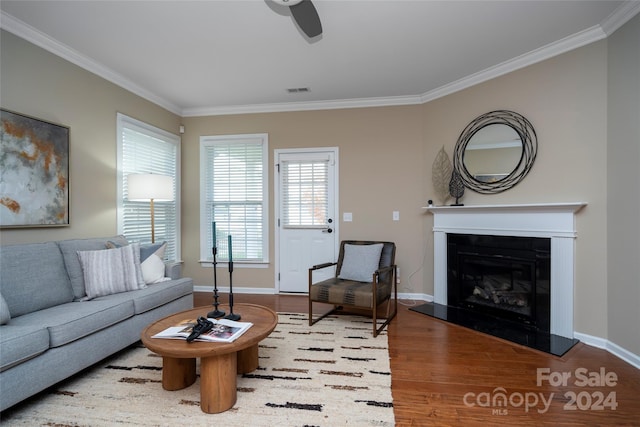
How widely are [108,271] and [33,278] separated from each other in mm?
461

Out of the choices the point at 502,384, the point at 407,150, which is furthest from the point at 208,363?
the point at 407,150

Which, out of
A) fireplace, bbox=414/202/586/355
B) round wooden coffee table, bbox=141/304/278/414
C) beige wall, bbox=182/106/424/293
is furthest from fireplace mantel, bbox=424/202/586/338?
round wooden coffee table, bbox=141/304/278/414

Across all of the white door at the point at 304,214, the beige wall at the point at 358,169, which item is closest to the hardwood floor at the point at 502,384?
the beige wall at the point at 358,169

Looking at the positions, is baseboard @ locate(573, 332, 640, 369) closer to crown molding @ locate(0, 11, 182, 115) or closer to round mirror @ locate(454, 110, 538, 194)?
round mirror @ locate(454, 110, 538, 194)

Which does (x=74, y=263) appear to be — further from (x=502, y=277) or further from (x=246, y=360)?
(x=502, y=277)

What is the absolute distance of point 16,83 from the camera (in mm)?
2398

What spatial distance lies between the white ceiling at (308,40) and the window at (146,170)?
517mm

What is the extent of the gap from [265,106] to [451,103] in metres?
2.48

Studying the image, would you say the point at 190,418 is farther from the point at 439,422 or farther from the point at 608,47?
the point at 608,47

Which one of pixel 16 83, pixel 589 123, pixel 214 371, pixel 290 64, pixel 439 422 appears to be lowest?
pixel 439 422

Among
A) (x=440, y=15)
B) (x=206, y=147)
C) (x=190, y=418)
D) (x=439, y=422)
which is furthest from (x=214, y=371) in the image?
(x=206, y=147)

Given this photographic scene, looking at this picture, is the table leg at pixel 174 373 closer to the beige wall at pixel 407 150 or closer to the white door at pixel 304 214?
the beige wall at pixel 407 150

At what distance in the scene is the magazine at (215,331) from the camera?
68.6 inches

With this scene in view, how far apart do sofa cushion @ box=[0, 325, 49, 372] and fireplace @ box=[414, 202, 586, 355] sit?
3284mm
